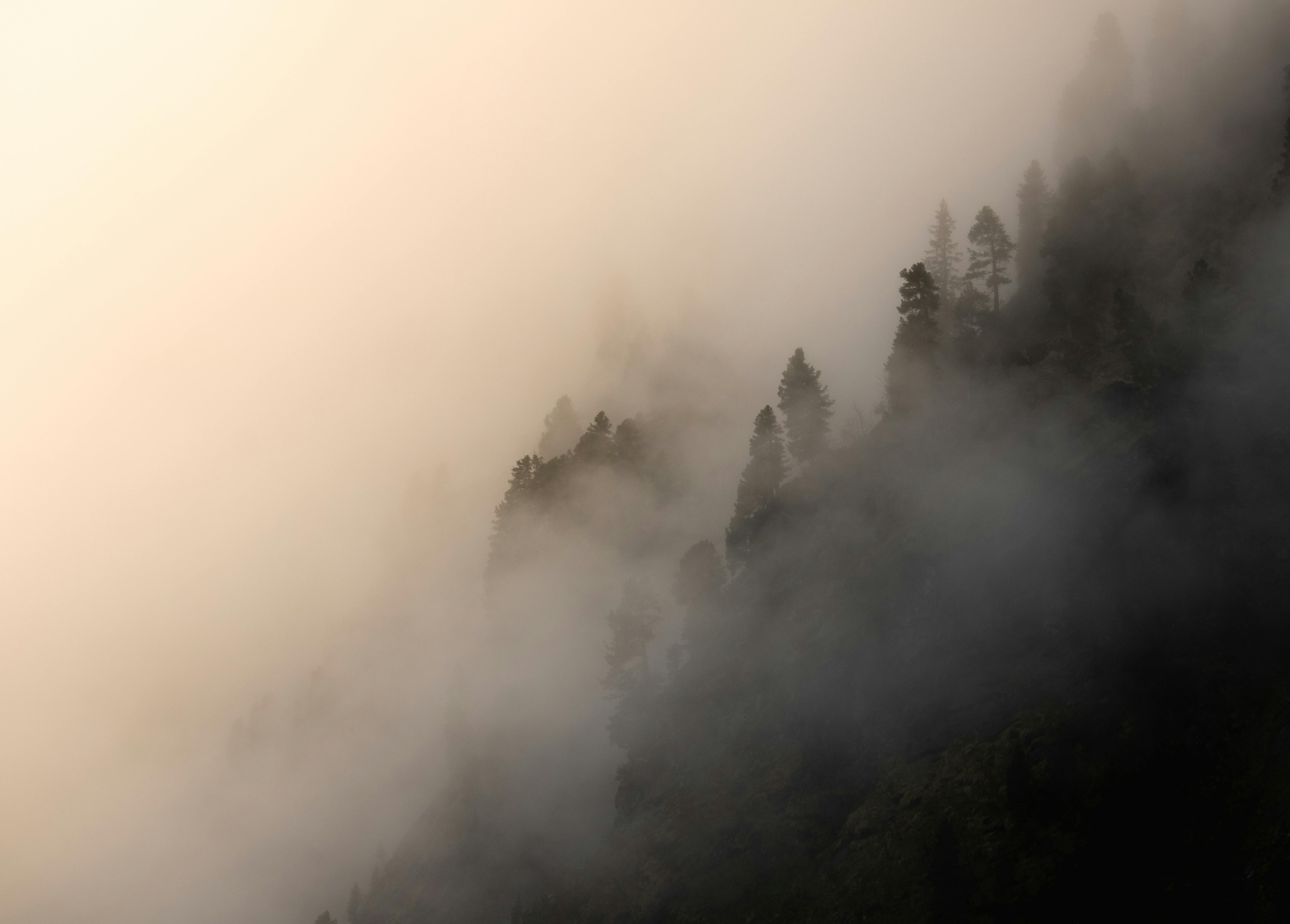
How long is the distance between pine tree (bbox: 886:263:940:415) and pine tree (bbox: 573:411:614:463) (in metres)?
27.2

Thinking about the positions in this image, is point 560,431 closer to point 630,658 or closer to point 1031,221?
point 630,658

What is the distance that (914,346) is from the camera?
64.3 meters

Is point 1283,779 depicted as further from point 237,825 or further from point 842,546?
point 237,825

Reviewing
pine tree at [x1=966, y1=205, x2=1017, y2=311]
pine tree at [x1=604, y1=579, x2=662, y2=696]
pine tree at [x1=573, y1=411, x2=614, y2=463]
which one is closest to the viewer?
pine tree at [x1=604, y1=579, x2=662, y2=696]

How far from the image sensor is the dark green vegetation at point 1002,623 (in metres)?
31.9

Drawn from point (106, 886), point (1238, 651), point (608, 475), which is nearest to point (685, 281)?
point (608, 475)

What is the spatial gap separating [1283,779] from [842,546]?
32472 millimetres

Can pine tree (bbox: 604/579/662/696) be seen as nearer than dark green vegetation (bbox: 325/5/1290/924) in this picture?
No

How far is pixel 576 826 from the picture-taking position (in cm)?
5819

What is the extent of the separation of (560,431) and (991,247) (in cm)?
4886

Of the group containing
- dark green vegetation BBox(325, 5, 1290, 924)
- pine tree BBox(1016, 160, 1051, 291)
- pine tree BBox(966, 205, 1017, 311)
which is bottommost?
dark green vegetation BBox(325, 5, 1290, 924)

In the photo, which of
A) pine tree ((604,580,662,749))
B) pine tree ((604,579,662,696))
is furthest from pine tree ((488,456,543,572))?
pine tree ((604,579,662,696))

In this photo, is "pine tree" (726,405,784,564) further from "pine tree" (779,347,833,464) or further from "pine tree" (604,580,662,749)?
"pine tree" (604,580,662,749)

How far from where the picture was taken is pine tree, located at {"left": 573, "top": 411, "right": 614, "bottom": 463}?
75875mm
